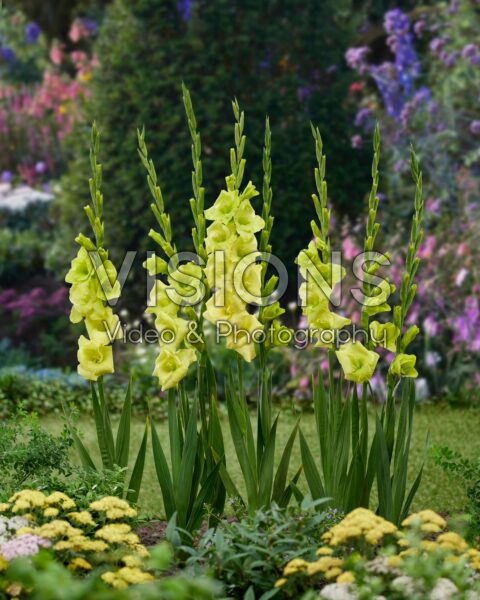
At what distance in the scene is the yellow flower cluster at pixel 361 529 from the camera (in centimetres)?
262

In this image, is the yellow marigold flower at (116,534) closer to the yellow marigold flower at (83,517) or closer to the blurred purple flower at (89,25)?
the yellow marigold flower at (83,517)

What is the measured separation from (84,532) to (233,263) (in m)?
0.93

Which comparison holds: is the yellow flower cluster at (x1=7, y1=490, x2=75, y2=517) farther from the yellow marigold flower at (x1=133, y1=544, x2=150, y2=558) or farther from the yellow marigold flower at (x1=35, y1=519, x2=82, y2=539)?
the yellow marigold flower at (x1=133, y1=544, x2=150, y2=558)

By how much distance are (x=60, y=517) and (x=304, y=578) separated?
2.71 ft

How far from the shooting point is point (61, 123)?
481 inches

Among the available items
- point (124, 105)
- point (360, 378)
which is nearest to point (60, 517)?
point (360, 378)

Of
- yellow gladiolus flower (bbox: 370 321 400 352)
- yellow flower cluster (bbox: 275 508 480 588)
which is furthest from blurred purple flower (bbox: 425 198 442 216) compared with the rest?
yellow flower cluster (bbox: 275 508 480 588)

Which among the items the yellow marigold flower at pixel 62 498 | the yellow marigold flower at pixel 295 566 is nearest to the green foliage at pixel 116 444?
the yellow marigold flower at pixel 62 498

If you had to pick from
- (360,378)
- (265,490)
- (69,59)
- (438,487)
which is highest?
(69,59)

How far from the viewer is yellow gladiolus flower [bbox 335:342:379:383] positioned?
3.19 m

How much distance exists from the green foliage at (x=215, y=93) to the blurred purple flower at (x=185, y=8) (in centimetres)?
4

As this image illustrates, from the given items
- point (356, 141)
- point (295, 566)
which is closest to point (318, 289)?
point (295, 566)

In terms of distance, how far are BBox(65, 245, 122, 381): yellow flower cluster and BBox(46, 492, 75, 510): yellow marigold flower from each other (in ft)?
1.47

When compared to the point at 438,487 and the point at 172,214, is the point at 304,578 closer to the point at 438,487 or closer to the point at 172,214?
the point at 438,487
